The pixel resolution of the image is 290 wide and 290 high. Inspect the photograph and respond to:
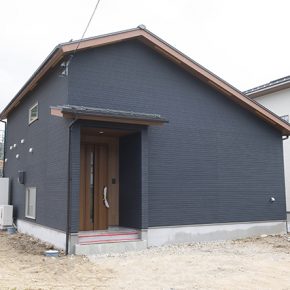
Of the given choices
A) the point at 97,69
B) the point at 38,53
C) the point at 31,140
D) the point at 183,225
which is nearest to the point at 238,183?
the point at 183,225

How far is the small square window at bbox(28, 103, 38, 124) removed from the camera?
13.6 meters

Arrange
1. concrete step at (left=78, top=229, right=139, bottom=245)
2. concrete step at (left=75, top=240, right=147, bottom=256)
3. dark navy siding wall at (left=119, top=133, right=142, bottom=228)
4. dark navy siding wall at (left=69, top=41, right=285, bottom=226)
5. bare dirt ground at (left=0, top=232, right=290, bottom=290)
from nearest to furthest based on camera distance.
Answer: bare dirt ground at (left=0, top=232, right=290, bottom=290) → concrete step at (left=75, top=240, right=147, bottom=256) → concrete step at (left=78, top=229, right=139, bottom=245) → dark navy siding wall at (left=119, top=133, right=142, bottom=228) → dark navy siding wall at (left=69, top=41, right=285, bottom=226)

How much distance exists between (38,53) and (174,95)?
22.8ft

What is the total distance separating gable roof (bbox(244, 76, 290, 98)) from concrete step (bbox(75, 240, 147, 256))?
29.8ft

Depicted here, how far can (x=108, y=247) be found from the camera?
9.73 meters

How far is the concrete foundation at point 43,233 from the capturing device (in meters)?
10.0

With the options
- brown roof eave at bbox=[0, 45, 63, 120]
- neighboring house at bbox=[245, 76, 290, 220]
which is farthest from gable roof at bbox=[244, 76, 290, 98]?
brown roof eave at bbox=[0, 45, 63, 120]

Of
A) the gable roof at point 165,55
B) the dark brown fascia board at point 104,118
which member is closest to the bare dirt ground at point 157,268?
the dark brown fascia board at point 104,118

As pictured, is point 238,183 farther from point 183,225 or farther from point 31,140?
point 31,140

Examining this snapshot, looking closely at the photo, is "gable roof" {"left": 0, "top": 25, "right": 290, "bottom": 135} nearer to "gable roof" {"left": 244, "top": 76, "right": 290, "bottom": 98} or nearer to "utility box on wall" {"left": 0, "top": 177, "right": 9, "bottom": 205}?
"gable roof" {"left": 244, "top": 76, "right": 290, "bottom": 98}

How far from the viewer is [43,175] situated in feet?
39.7

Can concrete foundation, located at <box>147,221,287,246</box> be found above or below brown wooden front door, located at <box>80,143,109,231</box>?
below

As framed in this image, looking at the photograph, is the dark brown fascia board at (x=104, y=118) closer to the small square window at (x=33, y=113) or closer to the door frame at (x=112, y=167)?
the door frame at (x=112, y=167)

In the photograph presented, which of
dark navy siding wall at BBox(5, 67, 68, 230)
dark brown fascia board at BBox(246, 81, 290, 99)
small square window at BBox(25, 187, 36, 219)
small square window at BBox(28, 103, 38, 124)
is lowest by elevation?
small square window at BBox(25, 187, 36, 219)
